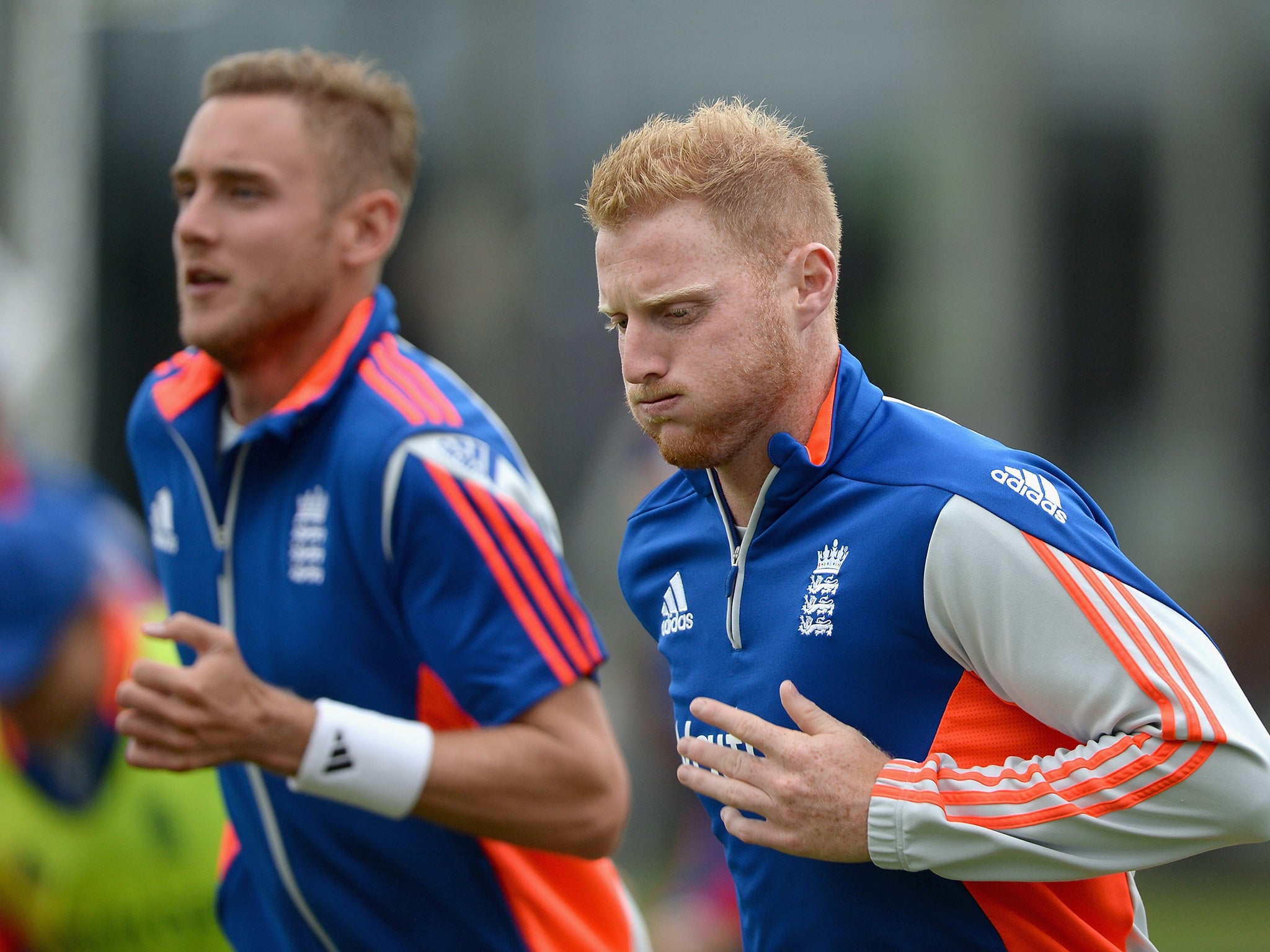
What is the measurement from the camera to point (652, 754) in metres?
10.8

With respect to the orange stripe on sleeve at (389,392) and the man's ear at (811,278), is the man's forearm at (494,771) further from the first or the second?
the man's ear at (811,278)

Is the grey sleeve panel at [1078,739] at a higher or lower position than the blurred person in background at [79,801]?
higher

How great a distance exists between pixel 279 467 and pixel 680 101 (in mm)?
9631

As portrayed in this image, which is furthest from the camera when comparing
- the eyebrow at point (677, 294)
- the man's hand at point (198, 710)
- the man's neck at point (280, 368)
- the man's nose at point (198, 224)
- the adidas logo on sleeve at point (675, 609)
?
the man's neck at point (280, 368)

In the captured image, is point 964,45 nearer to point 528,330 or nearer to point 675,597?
point 528,330

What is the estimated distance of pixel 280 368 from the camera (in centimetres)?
365

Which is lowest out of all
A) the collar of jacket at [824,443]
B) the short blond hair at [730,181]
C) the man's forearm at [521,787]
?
the man's forearm at [521,787]

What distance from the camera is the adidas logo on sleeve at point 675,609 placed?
2758mm

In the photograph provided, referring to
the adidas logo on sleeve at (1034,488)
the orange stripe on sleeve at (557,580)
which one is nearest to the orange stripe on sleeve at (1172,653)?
the adidas logo on sleeve at (1034,488)

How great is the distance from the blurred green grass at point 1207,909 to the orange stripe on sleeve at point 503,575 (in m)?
6.13

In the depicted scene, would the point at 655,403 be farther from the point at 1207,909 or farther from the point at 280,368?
the point at 1207,909

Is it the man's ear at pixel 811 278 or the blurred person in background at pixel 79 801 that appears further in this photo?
the blurred person in background at pixel 79 801

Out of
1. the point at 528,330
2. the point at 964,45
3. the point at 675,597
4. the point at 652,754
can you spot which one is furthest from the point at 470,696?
the point at 964,45

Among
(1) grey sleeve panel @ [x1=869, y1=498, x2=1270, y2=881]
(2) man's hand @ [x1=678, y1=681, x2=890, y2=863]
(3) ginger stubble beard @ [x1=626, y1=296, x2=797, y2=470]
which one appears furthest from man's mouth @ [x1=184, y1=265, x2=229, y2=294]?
(1) grey sleeve panel @ [x1=869, y1=498, x2=1270, y2=881]
